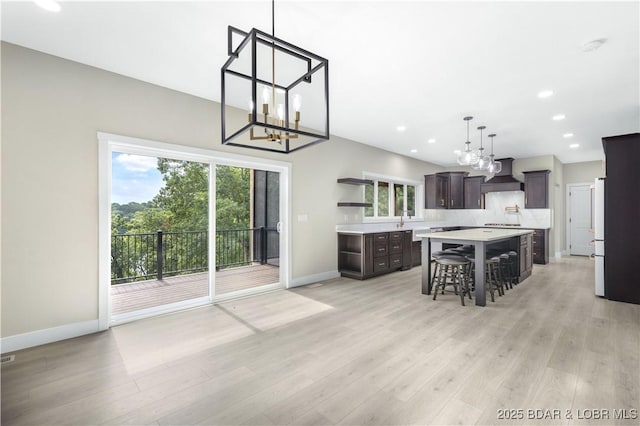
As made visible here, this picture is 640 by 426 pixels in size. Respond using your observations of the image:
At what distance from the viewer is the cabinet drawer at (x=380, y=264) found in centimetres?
571

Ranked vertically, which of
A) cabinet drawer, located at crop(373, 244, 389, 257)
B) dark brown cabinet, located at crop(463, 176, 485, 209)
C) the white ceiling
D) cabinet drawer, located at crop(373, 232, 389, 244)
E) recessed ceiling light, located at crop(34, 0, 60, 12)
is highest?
recessed ceiling light, located at crop(34, 0, 60, 12)

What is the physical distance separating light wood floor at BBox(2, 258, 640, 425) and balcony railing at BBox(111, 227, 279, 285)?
2.69 ft

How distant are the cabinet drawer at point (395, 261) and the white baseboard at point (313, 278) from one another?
115cm

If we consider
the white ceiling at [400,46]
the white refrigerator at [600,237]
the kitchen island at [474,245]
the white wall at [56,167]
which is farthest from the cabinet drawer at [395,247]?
the white wall at [56,167]

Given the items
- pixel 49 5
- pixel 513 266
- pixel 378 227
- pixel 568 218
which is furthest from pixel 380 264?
pixel 568 218

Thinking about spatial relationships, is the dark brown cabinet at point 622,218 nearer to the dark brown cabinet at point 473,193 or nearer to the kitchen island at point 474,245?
the kitchen island at point 474,245

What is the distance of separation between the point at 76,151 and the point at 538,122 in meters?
6.52

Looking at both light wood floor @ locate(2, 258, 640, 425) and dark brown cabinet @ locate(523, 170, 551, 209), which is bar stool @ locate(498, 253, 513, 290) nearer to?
light wood floor @ locate(2, 258, 640, 425)

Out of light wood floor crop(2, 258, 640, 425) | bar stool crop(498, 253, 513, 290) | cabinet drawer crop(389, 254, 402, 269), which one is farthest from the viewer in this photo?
cabinet drawer crop(389, 254, 402, 269)

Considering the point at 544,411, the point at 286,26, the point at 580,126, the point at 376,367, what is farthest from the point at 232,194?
the point at 580,126

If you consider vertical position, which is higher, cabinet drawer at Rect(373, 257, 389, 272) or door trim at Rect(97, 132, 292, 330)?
door trim at Rect(97, 132, 292, 330)

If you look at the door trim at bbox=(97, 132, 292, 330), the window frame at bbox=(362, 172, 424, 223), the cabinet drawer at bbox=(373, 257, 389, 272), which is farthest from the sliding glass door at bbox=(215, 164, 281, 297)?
the window frame at bbox=(362, 172, 424, 223)

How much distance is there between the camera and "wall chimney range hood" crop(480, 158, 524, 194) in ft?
25.6

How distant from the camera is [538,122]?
5.00m
